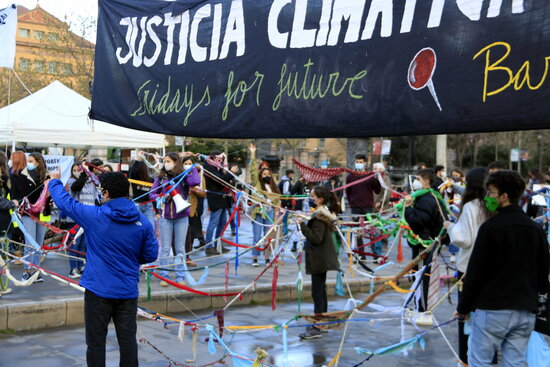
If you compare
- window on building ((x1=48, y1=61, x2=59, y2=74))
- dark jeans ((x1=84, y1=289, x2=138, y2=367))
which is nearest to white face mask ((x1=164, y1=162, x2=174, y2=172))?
dark jeans ((x1=84, y1=289, x2=138, y2=367))

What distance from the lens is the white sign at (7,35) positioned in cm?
928

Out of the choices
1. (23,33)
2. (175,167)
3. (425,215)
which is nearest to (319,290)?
(425,215)

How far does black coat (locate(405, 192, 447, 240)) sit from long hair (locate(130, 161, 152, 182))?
3932 mm

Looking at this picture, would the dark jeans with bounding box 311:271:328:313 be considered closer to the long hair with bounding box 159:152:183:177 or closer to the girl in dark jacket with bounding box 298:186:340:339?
the girl in dark jacket with bounding box 298:186:340:339

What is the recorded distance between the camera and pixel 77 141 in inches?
632

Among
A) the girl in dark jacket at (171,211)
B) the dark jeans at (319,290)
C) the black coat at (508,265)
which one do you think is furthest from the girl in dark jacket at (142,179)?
the black coat at (508,265)

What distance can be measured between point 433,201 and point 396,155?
51.4 metres

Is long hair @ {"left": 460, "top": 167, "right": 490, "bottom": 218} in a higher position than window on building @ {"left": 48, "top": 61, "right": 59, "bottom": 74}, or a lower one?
lower

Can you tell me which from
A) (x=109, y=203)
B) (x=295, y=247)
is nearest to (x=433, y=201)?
(x=109, y=203)

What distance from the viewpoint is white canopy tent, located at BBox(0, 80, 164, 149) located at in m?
15.4

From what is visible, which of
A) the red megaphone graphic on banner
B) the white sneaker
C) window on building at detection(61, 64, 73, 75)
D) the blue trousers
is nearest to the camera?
the red megaphone graphic on banner

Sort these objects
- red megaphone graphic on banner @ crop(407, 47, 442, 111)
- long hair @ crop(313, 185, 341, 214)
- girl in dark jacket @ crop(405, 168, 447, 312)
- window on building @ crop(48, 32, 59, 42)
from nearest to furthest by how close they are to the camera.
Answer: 1. red megaphone graphic on banner @ crop(407, 47, 442, 111)
2. long hair @ crop(313, 185, 341, 214)
3. girl in dark jacket @ crop(405, 168, 447, 312)
4. window on building @ crop(48, 32, 59, 42)

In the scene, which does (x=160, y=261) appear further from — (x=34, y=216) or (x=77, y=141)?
(x=77, y=141)

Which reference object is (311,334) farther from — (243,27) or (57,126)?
(57,126)
